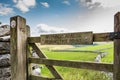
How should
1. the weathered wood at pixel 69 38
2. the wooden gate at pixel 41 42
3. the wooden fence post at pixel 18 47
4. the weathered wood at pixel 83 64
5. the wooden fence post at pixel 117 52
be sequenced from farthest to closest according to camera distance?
the wooden fence post at pixel 18 47, the weathered wood at pixel 69 38, the wooden gate at pixel 41 42, the weathered wood at pixel 83 64, the wooden fence post at pixel 117 52

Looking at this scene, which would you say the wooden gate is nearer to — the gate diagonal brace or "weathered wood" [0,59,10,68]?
the gate diagonal brace

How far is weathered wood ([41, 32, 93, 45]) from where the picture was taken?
293cm

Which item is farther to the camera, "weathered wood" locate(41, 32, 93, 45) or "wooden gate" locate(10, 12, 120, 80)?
"weathered wood" locate(41, 32, 93, 45)

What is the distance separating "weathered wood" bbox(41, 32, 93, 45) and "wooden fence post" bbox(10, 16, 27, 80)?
1.52ft

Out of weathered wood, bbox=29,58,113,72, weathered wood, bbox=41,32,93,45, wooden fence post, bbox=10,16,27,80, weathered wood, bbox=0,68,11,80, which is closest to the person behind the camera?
weathered wood, bbox=29,58,113,72

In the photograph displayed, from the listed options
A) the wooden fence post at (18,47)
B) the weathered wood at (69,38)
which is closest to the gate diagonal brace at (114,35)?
the weathered wood at (69,38)

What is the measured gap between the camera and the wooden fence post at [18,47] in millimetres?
3598

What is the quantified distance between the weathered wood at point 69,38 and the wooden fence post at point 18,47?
46 cm

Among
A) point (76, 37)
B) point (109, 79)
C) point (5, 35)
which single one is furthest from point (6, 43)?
point (109, 79)

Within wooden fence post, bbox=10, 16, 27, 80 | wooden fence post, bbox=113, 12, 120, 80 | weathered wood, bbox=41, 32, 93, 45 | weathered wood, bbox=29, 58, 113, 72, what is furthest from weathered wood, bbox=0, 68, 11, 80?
wooden fence post, bbox=113, 12, 120, 80

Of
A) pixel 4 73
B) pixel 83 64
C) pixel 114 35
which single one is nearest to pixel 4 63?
pixel 4 73

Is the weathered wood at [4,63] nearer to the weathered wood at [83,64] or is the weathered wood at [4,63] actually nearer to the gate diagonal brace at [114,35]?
the weathered wood at [83,64]

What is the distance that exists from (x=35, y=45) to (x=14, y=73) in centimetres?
72

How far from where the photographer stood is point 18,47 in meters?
3.59
